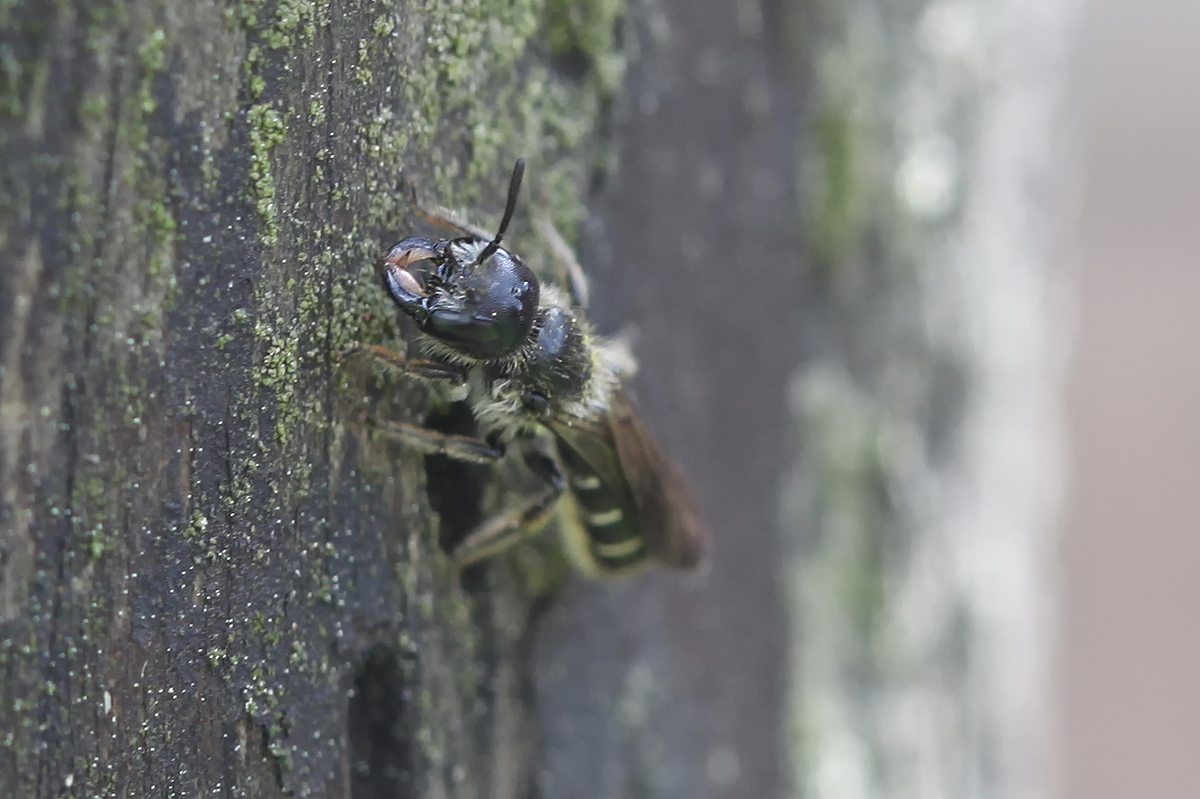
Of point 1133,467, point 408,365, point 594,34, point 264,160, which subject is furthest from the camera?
point 1133,467

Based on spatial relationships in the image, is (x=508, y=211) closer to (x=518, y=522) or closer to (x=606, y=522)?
(x=518, y=522)

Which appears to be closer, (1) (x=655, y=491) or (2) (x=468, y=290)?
(2) (x=468, y=290)

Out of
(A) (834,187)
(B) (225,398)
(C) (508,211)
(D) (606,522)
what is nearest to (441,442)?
(C) (508,211)

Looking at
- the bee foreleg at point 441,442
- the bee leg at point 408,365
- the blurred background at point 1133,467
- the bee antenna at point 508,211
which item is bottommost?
the blurred background at point 1133,467

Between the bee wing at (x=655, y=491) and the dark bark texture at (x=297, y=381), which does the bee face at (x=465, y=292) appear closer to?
the dark bark texture at (x=297, y=381)

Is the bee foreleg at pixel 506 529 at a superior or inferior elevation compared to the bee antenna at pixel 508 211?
inferior

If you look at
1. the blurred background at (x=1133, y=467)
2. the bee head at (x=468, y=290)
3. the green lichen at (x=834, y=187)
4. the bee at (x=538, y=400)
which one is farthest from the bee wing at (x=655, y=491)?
the blurred background at (x=1133, y=467)

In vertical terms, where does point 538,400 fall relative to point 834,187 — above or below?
below
